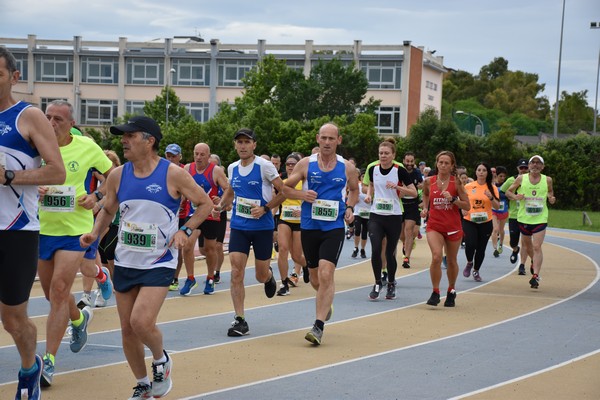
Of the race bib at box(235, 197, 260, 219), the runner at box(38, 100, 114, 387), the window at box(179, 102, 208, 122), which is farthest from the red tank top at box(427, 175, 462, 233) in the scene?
the window at box(179, 102, 208, 122)

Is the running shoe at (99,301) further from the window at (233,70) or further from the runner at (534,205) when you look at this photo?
the window at (233,70)

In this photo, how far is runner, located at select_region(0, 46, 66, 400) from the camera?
604 centimetres

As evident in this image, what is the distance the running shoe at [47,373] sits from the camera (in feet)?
24.3

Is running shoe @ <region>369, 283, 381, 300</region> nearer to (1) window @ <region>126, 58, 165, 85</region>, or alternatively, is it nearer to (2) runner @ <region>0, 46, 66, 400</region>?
(2) runner @ <region>0, 46, 66, 400</region>

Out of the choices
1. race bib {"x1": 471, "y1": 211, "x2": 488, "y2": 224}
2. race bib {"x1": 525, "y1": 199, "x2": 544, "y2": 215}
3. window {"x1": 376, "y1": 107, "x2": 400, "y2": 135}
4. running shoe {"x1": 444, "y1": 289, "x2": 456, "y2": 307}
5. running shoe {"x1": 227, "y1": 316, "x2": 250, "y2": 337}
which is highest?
window {"x1": 376, "y1": 107, "x2": 400, "y2": 135}

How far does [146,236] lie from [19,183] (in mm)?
1149

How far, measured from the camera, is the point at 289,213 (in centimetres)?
1484

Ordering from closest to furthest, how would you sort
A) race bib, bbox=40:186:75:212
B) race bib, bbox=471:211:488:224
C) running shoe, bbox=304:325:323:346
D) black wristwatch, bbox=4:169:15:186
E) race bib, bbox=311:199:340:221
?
1. black wristwatch, bbox=4:169:15:186
2. race bib, bbox=40:186:75:212
3. running shoe, bbox=304:325:323:346
4. race bib, bbox=311:199:340:221
5. race bib, bbox=471:211:488:224

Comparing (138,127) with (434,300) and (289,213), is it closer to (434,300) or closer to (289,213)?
(434,300)

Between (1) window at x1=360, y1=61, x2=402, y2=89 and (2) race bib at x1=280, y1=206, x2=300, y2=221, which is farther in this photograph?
(1) window at x1=360, y1=61, x2=402, y2=89

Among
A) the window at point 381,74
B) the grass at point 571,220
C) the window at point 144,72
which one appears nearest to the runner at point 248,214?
the grass at point 571,220

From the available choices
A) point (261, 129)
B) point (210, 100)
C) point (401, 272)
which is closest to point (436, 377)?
point (401, 272)

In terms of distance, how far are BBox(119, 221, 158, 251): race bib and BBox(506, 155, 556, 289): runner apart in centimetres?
1052

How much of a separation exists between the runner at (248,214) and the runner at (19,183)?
4334 mm
